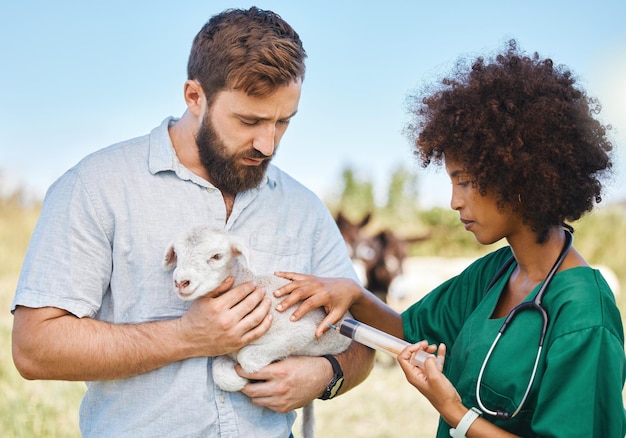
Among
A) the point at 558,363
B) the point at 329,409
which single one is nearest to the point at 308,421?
the point at 558,363

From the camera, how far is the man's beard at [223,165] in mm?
2980

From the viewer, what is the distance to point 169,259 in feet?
9.17

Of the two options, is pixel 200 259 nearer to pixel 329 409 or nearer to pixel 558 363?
pixel 558 363

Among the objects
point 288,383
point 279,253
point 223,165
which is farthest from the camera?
point 279,253

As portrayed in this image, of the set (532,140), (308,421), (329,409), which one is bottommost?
(329,409)

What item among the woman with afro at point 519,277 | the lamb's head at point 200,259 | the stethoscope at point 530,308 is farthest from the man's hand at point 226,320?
the stethoscope at point 530,308

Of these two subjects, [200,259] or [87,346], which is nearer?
[87,346]

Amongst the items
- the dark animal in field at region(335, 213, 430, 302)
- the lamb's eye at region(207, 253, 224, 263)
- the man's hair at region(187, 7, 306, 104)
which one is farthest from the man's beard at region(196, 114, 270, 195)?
the dark animal in field at region(335, 213, 430, 302)

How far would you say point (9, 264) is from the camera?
14.6 meters

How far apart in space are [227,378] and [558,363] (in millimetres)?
1238

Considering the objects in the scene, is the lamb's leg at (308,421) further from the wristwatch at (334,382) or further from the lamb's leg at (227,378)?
the lamb's leg at (227,378)

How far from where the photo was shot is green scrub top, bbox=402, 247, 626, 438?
2.18m

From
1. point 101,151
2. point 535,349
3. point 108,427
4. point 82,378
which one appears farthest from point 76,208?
point 535,349

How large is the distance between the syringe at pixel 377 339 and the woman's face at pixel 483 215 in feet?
1.59
